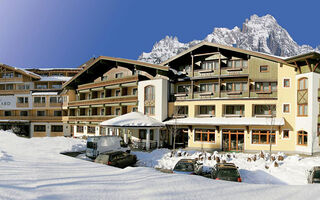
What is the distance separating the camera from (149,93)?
105ft

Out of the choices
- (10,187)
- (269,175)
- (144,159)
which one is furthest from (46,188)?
(144,159)

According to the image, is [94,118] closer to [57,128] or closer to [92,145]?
[92,145]

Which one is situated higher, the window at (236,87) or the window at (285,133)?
the window at (236,87)

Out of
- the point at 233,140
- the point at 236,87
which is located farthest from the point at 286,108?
the point at 233,140

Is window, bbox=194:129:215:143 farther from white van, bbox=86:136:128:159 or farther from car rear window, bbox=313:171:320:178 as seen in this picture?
car rear window, bbox=313:171:320:178

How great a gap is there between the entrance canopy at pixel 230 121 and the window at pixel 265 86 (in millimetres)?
4120

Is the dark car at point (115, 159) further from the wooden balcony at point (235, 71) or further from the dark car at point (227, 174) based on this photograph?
the wooden balcony at point (235, 71)

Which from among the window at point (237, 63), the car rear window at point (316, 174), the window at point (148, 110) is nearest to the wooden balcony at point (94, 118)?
the window at point (148, 110)

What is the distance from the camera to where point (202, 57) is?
101 ft

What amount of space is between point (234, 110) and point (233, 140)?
14.2 ft

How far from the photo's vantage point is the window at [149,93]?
104 feet

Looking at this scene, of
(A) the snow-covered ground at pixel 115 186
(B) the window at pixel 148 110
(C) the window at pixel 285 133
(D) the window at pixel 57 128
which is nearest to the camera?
(A) the snow-covered ground at pixel 115 186

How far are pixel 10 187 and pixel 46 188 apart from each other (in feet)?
1.25

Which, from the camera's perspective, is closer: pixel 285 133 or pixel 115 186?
pixel 115 186
